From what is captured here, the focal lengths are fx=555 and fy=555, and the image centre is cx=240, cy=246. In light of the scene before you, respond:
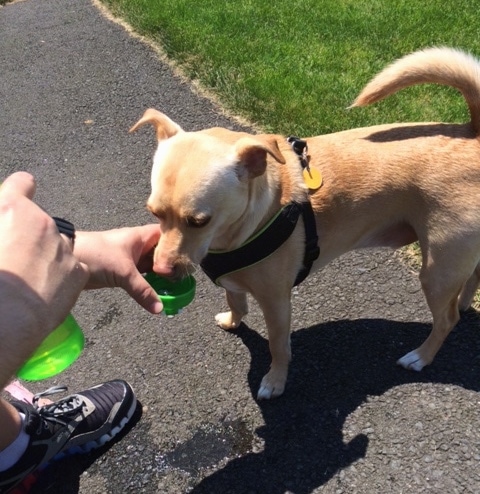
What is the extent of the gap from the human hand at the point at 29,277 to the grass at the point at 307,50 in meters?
3.22

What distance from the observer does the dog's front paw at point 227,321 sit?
3.27 metres

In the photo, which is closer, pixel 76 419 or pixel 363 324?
pixel 76 419

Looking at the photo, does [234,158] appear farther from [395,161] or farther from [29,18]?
[29,18]

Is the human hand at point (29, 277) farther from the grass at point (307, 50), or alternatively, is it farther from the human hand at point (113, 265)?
the grass at point (307, 50)

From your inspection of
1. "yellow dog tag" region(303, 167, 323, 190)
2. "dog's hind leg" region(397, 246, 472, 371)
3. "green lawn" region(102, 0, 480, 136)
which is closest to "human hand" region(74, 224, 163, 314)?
"yellow dog tag" region(303, 167, 323, 190)

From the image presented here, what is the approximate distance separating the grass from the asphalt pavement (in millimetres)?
1425

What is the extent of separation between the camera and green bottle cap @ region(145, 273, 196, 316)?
2566 mm

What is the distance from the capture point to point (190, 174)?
2328mm

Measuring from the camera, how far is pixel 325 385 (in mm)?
2930

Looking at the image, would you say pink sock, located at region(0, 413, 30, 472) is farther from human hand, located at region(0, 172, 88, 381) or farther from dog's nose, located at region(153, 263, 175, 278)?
human hand, located at region(0, 172, 88, 381)

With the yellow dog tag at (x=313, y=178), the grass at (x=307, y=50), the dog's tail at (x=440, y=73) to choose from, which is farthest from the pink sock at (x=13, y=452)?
the grass at (x=307, y=50)

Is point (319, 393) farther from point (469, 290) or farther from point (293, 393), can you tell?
point (469, 290)

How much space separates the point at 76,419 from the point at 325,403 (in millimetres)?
1251

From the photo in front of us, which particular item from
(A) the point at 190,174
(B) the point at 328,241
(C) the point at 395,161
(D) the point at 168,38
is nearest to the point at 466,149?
(C) the point at 395,161
